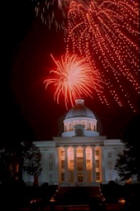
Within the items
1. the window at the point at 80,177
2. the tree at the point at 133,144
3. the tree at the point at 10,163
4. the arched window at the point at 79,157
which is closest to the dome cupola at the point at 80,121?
the arched window at the point at 79,157

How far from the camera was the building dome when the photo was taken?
9319cm

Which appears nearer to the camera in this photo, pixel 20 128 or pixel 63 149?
pixel 20 128

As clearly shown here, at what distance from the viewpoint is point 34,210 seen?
87.5 ft

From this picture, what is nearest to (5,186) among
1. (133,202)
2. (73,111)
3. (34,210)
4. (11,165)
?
(11,165)

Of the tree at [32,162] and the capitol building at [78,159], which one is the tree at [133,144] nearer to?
the tree at [32,162]

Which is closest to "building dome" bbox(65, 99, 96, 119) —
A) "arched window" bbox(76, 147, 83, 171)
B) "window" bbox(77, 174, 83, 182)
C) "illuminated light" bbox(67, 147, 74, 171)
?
"arched window" bbox(76, 147, 83, 171)

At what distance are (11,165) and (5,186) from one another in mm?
14974

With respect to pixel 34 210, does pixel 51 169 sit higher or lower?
higher

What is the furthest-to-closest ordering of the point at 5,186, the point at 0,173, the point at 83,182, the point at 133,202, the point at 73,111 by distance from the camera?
the point at 73,111 < the point at 83,182 < the point at 0,173 < the point at 5,186 < the point at 133,202

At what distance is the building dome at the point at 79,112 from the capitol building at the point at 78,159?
29.8 feet

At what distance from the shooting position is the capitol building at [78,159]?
274 feet

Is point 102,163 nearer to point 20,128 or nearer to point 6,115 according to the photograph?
point 20,128

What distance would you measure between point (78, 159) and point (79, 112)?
13723 millimetres

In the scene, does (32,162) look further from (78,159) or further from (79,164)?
(79,164)
